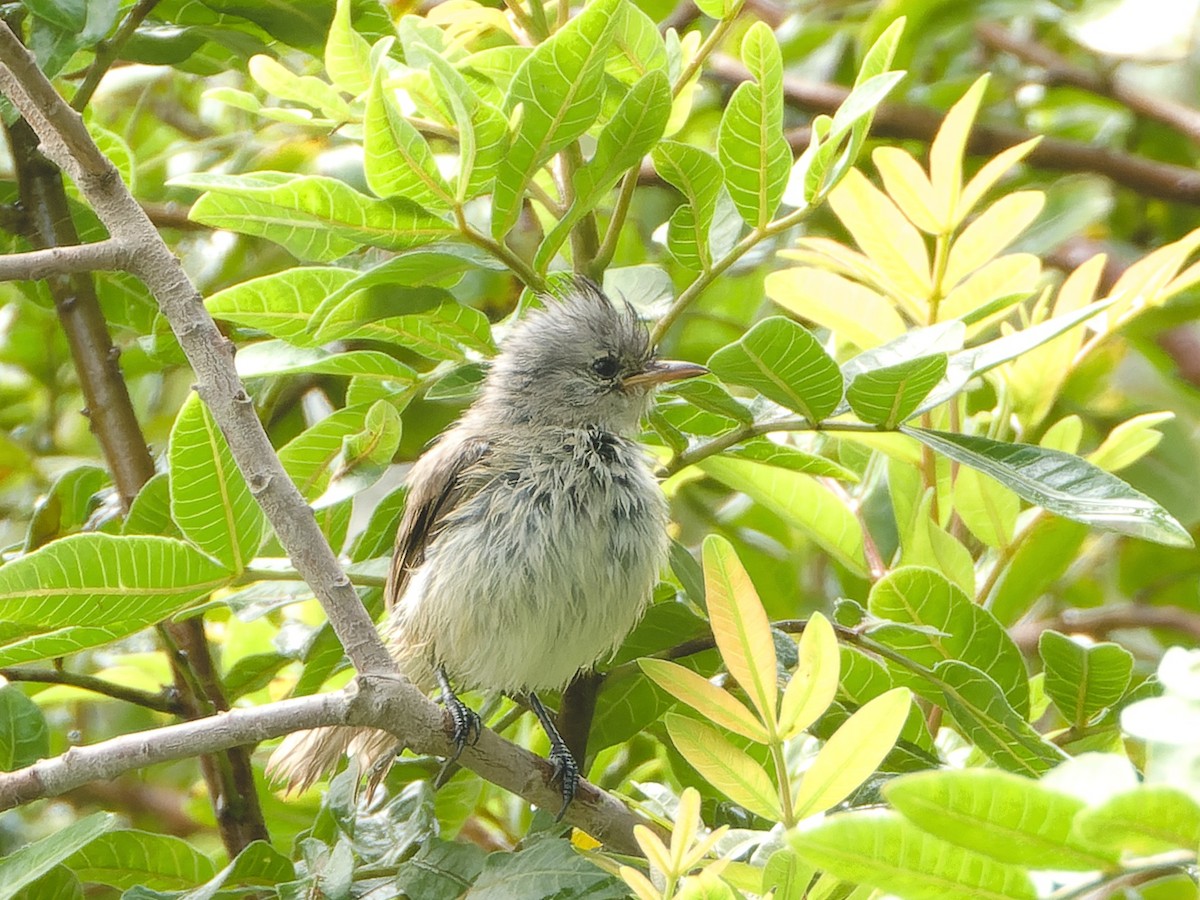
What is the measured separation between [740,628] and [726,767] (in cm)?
15

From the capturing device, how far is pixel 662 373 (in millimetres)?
2615

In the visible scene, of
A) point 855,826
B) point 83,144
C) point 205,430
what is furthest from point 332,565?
point 855,826

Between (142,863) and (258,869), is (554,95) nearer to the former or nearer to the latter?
(258,869)

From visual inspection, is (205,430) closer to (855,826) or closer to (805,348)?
(805,348)

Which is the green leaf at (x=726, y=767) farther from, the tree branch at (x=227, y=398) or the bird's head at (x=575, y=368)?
the bird's head at (x=575, y=368)

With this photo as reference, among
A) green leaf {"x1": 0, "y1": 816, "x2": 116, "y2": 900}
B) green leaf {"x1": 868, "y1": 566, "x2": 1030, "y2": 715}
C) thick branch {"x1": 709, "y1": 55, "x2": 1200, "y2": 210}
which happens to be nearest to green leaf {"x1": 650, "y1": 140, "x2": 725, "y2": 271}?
green leaf {"x1": 868, "y1": 566, "x2": 1030, "y2": 715}

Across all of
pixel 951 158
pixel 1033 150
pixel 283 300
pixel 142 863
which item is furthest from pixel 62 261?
pixel 1033 150

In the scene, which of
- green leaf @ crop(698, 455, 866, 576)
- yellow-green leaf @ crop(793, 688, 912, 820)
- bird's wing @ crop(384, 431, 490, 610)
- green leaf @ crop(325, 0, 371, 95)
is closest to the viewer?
yellow-green leaf @ crop(793, 688, 912, 820)

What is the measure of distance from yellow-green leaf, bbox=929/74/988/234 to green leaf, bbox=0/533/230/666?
122cm

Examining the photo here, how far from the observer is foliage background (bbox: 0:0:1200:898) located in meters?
1.46

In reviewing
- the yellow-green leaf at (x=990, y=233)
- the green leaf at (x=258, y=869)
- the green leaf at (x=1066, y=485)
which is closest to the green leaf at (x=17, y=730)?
the green leaf at (x=258, y=869)

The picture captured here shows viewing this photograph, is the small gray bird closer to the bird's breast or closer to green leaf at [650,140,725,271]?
the bird's breast

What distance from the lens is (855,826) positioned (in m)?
1.00

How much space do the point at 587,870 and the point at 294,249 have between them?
3.03ft
